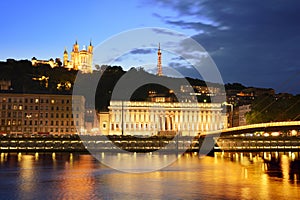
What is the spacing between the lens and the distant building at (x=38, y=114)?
95.8 m

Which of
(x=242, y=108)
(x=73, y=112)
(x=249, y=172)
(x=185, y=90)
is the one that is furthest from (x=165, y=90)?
(x=249, y=172)

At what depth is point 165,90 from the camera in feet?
579

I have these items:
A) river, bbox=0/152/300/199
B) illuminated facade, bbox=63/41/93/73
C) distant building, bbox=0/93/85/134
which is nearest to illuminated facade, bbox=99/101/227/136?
distant building, bbox=0/93/85/134

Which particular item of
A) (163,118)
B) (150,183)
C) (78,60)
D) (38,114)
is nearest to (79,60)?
(78,60)

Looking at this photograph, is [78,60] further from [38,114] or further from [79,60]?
[38,114]

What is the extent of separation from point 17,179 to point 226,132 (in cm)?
2837

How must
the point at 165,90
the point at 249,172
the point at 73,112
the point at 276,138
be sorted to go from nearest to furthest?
the point at 249,172 → the point at 276,138 → the point at 73,112 → the point at 165,90

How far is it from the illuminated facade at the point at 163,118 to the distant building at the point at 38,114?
3504 centimetres

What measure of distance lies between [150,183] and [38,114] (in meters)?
68.2

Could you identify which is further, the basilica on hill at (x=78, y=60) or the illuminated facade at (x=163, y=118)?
the basilica on hill at (x=78, y=60)

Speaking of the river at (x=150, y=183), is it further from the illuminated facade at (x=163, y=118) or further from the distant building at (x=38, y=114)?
the illuminated facade at (x=163, y=118)

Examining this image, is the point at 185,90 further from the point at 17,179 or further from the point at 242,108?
the point at 17,179

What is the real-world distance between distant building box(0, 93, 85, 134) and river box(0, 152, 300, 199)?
52.7 m

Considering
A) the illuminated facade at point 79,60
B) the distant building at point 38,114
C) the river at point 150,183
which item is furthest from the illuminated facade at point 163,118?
the river at point 150,183
